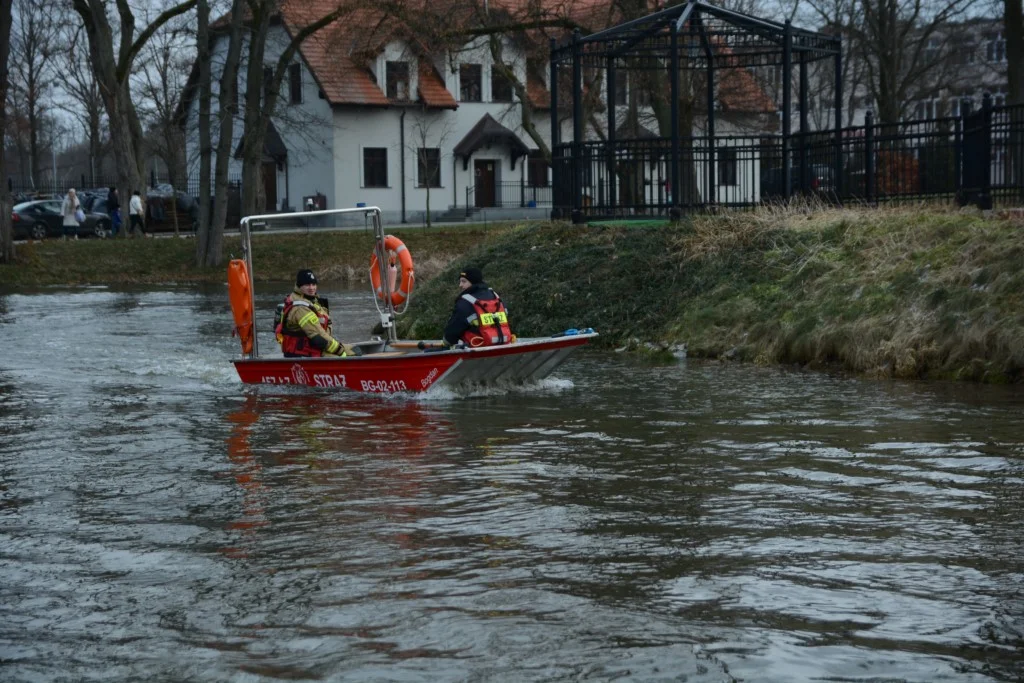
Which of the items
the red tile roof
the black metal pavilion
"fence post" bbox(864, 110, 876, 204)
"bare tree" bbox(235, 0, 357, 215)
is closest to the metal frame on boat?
the black metal pavilion

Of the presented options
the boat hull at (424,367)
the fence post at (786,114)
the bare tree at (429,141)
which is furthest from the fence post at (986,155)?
the bare tree at (429,141)

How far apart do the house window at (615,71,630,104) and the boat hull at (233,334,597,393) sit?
36.9m

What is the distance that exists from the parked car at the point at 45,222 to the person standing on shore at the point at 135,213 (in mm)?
1914

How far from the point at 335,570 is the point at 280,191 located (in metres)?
50.2

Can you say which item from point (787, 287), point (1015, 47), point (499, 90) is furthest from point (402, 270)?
point (499, 90)

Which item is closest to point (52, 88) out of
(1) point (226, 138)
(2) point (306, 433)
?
(1) point (226, 138)

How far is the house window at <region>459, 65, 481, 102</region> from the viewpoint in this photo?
57500 millimetres

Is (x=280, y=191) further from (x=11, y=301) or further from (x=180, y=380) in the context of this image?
(x=180, y=380)

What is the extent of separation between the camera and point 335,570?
26.0ft

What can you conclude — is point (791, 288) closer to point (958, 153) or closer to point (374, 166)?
point (958, 153)

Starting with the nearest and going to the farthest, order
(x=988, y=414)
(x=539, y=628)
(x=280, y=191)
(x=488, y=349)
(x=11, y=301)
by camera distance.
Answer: (x=539, y=628) → (x=988, y=414) → (x=488, y=349) → (x=11, y=301) → (x=280, y=191)

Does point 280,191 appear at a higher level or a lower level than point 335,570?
higher

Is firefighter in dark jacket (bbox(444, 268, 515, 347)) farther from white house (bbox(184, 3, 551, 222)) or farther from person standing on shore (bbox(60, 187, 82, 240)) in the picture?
white house (bbox(184, 3, 551, 222))

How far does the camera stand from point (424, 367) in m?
14.9
